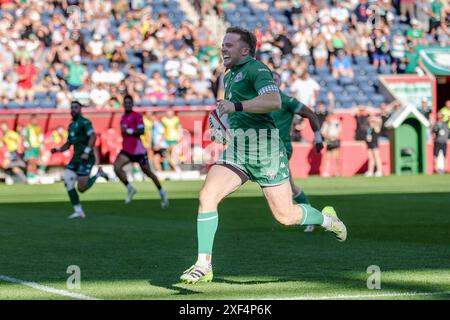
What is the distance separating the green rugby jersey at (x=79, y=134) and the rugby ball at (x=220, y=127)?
9.99 m

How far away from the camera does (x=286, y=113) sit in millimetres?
15156

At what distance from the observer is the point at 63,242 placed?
1461 cm

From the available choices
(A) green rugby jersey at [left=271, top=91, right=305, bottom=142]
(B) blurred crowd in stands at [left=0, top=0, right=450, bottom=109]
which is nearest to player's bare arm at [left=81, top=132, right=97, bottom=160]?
(A) green rugby jersey at [left=271, top=91, right=305, bottom=142]

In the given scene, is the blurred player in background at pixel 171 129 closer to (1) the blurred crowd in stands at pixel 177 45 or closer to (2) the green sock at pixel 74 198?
(1) the blurred crowd in stands at pixel 177 45

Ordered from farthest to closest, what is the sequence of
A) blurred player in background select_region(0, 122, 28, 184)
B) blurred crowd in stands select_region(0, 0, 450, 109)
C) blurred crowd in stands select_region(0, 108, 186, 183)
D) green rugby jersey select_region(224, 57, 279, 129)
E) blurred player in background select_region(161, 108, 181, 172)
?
blurred player in background select_region(161, 108, 181, 172), blurred crowd in stands select_region(0, 0, 450, 109), blurred crowd in stands select_region(0, 108, 186, 183), blurred player in background select_region(0, 122, 28, 184), green rugby jersey select_region(224, 57, 279, 129)

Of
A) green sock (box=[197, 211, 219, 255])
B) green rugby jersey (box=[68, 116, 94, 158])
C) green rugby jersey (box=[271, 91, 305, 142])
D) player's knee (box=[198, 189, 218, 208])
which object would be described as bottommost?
green sock (box=[197, 211, 219, 255])

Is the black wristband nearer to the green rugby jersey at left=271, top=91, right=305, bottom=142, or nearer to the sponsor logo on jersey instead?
the sponsor logo on jersey

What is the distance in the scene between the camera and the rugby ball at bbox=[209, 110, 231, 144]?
9.90 meters

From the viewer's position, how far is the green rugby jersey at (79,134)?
19797mm

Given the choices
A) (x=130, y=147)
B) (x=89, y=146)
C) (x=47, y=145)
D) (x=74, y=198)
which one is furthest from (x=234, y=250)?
(x=47, y=145)

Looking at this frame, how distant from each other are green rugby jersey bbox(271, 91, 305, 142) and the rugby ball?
5.05 m

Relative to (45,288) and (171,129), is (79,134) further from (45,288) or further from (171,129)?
(171,129)

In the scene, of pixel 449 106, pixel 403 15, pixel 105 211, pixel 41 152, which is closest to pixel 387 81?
pixel 449 106
